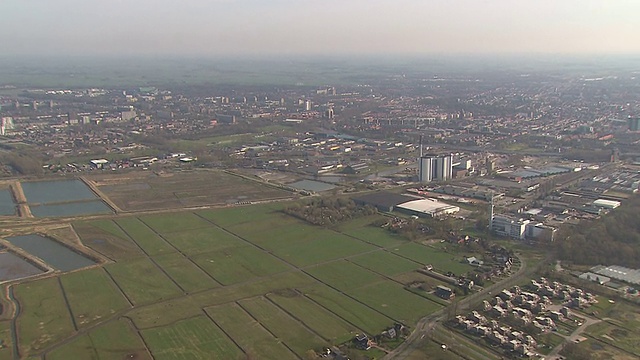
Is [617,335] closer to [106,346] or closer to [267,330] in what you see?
[267,330]

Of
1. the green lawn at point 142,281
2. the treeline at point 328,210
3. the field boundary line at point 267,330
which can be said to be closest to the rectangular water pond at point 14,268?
the green lawn at point 142,281

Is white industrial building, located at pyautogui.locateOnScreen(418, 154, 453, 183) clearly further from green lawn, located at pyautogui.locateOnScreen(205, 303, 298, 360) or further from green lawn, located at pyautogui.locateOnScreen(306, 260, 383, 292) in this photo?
green lawn, located at pyautogui.locateOnScreen(205, 303, 298, 360)

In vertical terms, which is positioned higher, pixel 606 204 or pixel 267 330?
pixel 267 330

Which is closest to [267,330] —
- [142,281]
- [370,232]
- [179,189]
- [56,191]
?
[142,281]

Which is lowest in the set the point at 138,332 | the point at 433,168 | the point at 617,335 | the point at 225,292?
the point at 617,335

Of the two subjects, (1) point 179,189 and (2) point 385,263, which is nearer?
(2) point 385,263

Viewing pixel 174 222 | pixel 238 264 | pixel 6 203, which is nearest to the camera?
pixel 238 264

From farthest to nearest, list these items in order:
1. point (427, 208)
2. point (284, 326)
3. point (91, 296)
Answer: point (427, 208)
point (91, 296)
point (284, 326)
